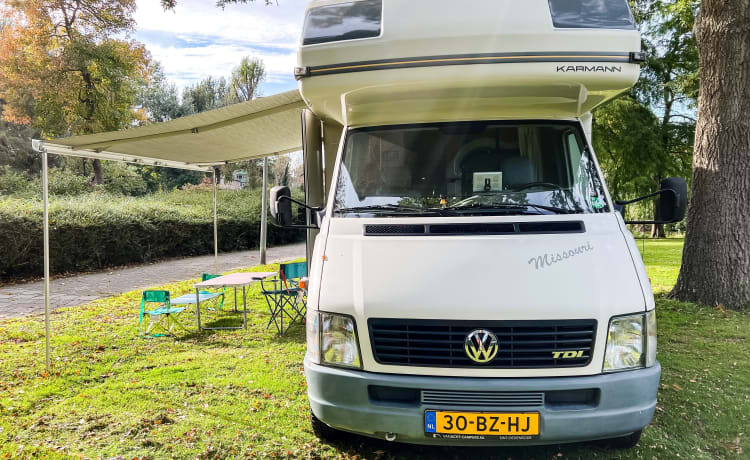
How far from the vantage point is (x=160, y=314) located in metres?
6.91

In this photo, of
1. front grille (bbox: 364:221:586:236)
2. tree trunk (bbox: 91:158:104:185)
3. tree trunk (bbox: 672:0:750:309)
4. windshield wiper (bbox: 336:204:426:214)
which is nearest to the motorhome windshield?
windshield wiper (bbox: 336:204:426:214)

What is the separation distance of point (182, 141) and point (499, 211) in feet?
16.2

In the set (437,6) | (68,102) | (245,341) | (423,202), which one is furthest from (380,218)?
(68,102)

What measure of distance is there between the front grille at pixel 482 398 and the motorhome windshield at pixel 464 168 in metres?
1.20

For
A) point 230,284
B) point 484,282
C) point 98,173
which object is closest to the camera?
point 484,282

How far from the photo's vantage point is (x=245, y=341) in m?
6.72

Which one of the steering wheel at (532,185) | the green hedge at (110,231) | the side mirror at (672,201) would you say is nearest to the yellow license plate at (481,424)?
the steering wheel at (532,185)

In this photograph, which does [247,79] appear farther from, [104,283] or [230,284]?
[230,284]

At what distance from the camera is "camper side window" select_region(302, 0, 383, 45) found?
3.49m

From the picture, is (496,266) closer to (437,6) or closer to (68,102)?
(437,6)

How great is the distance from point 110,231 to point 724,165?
1343cm

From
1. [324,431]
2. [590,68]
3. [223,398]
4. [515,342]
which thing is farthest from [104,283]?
[590,68]

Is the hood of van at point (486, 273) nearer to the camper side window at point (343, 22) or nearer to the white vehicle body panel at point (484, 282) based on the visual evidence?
the white vehicle body panel at point (484, 282)

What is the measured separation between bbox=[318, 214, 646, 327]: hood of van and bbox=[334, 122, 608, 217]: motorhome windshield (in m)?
0.38
